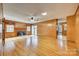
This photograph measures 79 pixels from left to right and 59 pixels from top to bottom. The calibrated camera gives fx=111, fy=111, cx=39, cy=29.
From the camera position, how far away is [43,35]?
1276cm

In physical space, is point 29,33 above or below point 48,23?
below

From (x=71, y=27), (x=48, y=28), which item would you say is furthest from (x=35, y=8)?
(x=48, y=28)

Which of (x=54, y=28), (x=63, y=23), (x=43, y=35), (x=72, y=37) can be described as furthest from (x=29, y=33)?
(x=63, y=23)

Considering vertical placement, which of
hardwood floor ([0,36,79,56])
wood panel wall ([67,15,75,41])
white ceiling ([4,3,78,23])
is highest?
white ceiling ([4,3,78,23])

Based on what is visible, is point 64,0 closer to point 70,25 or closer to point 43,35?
point 70,25

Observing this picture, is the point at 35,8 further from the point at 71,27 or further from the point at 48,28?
the point at 48,28

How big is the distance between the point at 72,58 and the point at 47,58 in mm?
440

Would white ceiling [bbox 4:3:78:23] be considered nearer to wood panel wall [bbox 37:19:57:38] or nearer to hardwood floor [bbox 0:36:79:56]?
hardwood floor [bbox 0:36:79:56]

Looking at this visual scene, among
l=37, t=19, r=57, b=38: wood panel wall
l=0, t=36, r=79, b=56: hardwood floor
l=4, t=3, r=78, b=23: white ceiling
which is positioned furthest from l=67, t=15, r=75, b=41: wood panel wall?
l=0, t=36, r=79, b=56: hardwood floor

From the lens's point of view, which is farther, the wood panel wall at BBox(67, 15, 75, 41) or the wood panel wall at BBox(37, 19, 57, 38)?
the wood panel wall at BBox(37, 19, 57, 38)

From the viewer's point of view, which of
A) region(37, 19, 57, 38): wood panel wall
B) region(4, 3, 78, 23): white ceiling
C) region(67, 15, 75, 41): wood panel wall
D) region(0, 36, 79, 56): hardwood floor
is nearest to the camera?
region(0, 36, 79, 56): hardwood floor

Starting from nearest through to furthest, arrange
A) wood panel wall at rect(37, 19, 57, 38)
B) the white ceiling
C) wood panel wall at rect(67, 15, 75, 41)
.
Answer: the white ceiling → wood panel wall at rect(67, 15, 75, 41) → wood panel wall at rect(37, 19, 57, 38)

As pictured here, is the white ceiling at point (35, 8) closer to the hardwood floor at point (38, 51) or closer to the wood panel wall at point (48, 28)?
the hardwood floor at point (38, 51)

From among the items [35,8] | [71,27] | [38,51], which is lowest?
[38,51]
